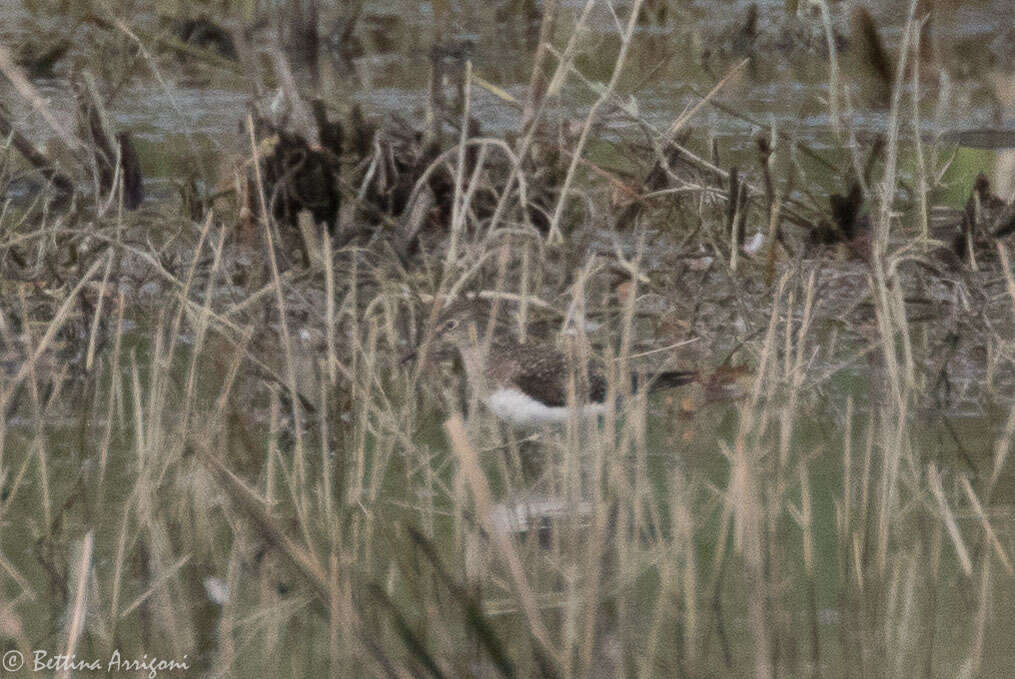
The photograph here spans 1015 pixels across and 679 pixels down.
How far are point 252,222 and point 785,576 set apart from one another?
3.05m

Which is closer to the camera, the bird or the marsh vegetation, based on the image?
the marsh vegetation

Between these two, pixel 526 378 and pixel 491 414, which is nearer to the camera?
pixel 491 414

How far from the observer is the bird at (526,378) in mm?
3900

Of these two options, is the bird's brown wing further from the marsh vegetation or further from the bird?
the marsh vegetation

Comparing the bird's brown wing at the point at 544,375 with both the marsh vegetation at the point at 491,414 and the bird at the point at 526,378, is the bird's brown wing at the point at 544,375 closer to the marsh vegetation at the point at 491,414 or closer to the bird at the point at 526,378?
the bird at the point at 526,378

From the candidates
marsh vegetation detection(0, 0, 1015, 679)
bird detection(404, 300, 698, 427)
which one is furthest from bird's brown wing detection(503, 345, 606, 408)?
marsh vegetation detection(0, 0, 1015, 679)

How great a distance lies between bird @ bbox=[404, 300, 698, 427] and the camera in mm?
3900

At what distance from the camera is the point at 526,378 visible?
4008 millimetres

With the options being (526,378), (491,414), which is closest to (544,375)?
(526,378)

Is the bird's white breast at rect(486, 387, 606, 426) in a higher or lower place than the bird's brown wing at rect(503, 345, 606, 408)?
lower

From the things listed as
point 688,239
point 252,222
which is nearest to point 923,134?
point 688,239

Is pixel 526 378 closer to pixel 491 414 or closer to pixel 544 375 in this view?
pixel 544 375

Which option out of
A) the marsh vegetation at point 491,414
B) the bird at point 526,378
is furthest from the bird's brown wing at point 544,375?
the marsh vegetation at point 491,414

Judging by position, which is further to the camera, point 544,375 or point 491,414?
point 544,375
